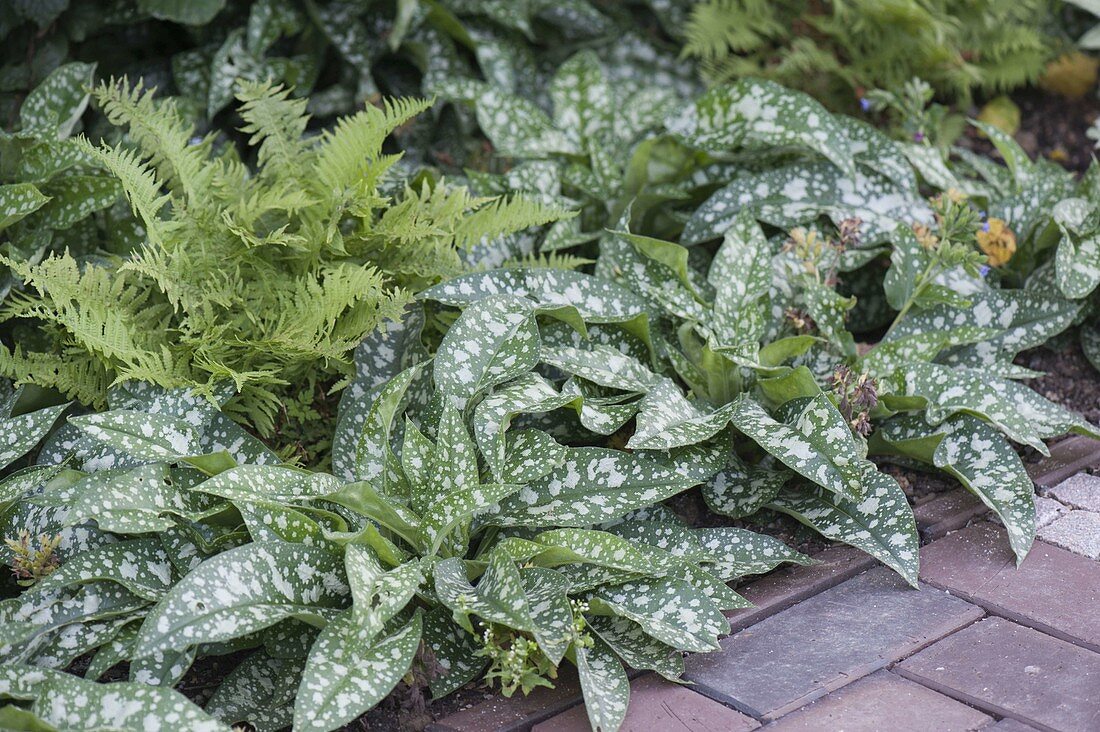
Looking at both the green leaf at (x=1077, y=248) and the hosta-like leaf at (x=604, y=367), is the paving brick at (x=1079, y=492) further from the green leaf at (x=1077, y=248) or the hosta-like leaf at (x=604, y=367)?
the hosta-like leaf at (x=604, y=367)

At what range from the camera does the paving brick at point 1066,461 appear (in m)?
2.34

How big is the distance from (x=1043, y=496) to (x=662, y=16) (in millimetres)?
2168

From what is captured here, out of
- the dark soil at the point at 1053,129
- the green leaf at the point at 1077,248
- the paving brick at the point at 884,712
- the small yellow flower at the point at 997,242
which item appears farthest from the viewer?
the dark soil at the point at 1053,129

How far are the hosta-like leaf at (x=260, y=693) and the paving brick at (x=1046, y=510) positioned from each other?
4.75 feet

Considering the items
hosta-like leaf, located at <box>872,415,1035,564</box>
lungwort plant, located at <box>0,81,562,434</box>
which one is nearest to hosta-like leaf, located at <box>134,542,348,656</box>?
lungwort plant, located at <box>0,81,562,434</box>

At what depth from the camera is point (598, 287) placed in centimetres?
235

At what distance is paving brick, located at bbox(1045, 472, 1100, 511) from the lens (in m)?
2.25

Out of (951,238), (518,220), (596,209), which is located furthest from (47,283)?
(951,238)

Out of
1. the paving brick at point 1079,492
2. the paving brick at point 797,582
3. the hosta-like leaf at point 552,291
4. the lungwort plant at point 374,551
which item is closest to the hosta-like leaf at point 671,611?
the lungwort plant at point 374,551

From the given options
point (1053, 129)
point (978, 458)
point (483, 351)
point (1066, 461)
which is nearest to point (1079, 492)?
point (1066, 461)

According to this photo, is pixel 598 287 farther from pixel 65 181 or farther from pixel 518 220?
pixel 65 181

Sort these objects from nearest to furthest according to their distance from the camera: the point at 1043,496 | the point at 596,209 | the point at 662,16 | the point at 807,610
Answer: the point at 807,610 → the point at 1043,496 → the point at 596,209 → the point at 662,16

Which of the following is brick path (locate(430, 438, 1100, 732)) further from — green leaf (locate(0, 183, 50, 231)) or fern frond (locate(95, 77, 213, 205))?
green leaf (locate(0, 183, 50, 231))

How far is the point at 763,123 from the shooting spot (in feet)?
9.14
